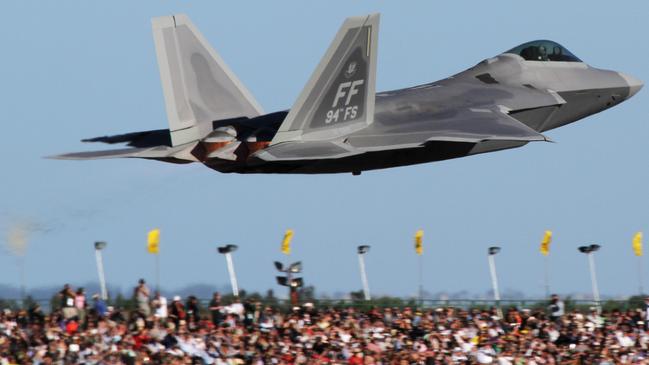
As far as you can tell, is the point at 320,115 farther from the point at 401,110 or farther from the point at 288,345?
the point at 288,345

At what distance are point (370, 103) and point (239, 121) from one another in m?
2.88

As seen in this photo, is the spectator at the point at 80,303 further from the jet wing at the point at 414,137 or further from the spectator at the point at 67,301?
the jet wing at the point at 414,137

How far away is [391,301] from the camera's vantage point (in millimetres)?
42812

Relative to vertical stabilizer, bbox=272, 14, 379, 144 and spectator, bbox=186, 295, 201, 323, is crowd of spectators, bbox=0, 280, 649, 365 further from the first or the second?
vertical stabilizer, bbox=272, 14, 379, 144

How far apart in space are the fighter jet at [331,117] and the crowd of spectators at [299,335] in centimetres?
405

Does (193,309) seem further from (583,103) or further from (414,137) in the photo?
(583,103)

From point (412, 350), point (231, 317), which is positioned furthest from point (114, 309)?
point (412, 350)

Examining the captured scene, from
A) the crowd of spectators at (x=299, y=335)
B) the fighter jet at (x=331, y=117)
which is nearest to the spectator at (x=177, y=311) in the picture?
the crowd of spectators at (x=299, y=335)

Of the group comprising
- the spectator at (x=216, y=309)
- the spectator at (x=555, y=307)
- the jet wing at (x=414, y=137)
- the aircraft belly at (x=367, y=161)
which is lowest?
the spectator at (x=555, y=307)

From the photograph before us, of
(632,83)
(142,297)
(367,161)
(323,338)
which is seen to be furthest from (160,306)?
(632,83)

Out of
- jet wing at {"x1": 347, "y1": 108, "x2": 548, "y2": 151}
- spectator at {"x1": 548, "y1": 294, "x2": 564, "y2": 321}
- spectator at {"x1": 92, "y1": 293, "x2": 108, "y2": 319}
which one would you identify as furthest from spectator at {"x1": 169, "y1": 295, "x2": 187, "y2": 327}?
spectator at {"x1": 548, "y1": 294, "x2": 564, "y2": 321}

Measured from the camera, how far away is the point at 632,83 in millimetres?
37094

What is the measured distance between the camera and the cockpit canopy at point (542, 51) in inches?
1423

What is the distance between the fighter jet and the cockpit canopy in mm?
1344
